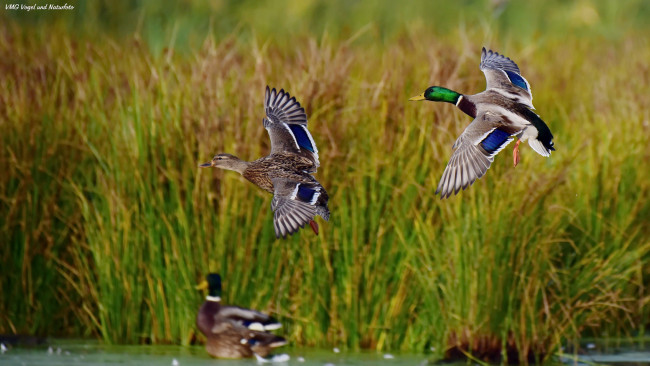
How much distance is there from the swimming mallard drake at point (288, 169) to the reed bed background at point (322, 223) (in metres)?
2.18

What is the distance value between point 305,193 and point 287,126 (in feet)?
3.02

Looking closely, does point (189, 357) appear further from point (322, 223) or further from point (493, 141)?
point (493, 141)

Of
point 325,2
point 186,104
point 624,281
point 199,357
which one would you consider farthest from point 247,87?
point 325,2

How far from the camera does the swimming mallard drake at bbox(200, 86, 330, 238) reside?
4.02m

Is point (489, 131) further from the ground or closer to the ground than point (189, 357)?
further from the ground

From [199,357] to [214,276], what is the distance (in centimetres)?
52

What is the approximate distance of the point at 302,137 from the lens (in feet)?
16.0

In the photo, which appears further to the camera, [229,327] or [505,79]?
[229,327]

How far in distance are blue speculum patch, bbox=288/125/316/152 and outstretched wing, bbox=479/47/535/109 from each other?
2.29ft

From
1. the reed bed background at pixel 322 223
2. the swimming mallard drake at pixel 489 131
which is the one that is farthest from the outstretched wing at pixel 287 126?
the reed bed background at pixel 322 223

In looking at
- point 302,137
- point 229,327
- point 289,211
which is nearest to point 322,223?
point 229,327

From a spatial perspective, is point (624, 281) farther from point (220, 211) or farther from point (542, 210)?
point (220, 211)

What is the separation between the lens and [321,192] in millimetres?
4211

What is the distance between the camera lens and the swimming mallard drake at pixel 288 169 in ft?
13.2
